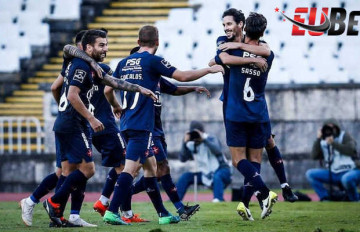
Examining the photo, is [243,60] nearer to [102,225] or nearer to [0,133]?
[102,225]

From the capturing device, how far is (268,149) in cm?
1103

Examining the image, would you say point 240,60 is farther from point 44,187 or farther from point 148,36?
point 44,187

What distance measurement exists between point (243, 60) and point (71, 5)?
49.2 feet

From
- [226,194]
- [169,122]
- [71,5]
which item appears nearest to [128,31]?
[71,5]

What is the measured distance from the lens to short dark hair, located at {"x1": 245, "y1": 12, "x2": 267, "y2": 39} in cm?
1030

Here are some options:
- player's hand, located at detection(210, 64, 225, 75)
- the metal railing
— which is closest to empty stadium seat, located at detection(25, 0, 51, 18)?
the metal railing

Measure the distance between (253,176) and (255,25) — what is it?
1.57 m

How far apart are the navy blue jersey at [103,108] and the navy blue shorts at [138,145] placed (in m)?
1.05

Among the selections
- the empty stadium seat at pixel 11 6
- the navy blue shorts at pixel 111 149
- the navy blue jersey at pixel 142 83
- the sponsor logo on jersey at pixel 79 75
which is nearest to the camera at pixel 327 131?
the navy blue shorts at pixel 111 149

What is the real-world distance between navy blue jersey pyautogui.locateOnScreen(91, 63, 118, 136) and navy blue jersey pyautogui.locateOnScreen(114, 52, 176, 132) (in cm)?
93

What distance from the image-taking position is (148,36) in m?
10.2

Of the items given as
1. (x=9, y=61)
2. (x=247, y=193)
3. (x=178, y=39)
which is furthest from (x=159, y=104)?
(x=9, y=61)

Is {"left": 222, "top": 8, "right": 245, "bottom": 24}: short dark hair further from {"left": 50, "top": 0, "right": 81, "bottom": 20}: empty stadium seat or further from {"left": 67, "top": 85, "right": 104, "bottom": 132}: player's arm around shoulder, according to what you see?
{"left": 50, "top": 0, "right": 81, "bottom": 20}: empty stadium seat

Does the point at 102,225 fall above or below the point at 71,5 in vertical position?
below
